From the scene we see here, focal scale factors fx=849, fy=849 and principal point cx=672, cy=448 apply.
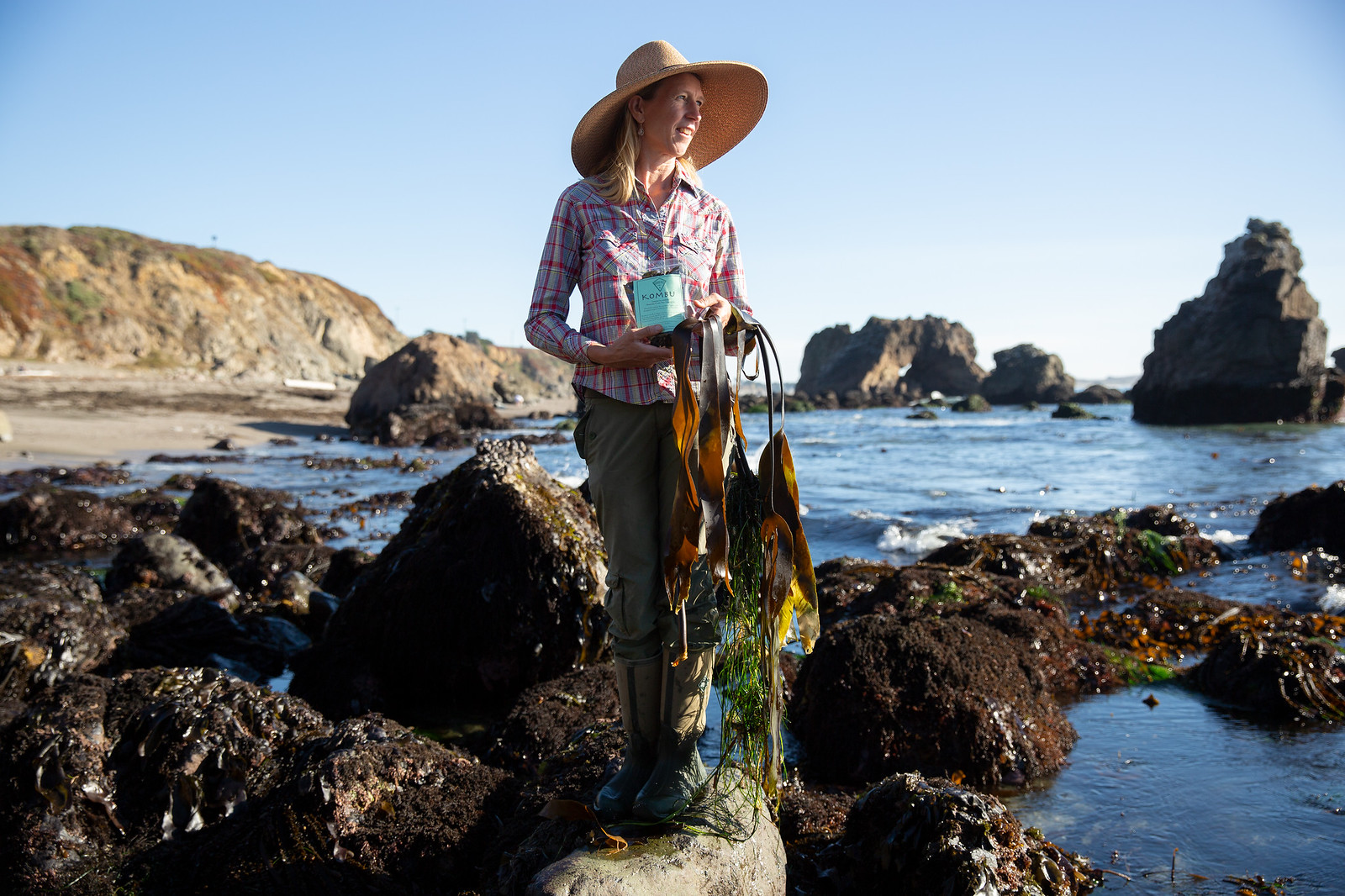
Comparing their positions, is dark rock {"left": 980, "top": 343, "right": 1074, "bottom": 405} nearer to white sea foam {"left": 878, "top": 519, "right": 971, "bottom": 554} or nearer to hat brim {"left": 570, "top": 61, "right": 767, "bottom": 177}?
white sea foam {"left": 878, "top": 519, "right": 971, "bottom": 554}

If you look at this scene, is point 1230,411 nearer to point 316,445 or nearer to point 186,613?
point 316,445

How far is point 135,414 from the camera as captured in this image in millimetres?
26266

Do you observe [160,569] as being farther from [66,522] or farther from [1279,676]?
[1279,676]

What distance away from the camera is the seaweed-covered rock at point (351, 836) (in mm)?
3000

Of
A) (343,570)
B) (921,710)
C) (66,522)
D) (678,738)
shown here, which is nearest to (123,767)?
(678,738)

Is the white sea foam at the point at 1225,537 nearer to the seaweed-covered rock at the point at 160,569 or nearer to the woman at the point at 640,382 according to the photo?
the woman at the point at 640,382

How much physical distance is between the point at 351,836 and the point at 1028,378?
7797cm

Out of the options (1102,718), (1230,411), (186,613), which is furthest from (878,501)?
(1230,411)

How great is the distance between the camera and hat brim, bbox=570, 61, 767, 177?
9.18 feet

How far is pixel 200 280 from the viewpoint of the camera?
176ft

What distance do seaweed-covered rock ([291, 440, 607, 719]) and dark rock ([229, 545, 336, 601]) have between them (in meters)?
2.90

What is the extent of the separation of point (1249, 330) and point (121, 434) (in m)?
44.9

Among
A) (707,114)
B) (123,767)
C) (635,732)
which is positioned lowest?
(123,767)

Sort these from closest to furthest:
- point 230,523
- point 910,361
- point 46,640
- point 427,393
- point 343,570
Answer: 1. point 46,640
2. point 343,570
3. point 230,523
4. point 427,393
5. point 910,361
